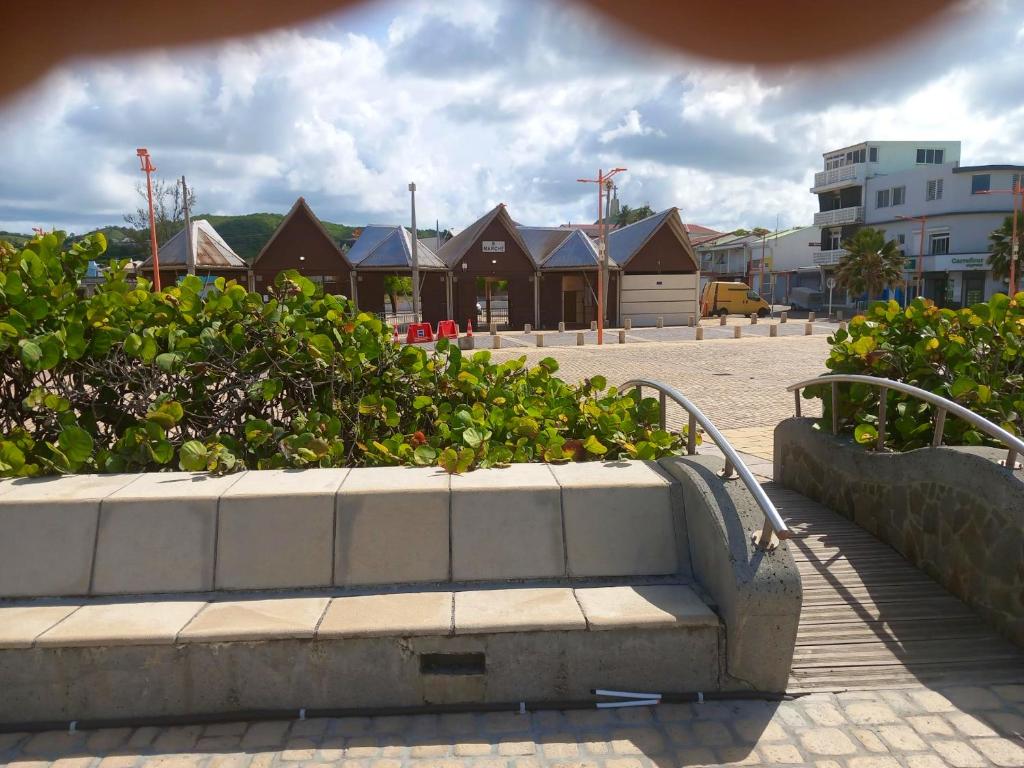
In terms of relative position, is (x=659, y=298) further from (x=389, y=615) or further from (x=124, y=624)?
(x=124, y=624)

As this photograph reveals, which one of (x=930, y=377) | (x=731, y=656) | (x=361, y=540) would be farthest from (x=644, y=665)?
(x=930, y=377)

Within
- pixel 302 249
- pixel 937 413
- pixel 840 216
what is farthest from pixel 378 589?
pixel 840 216

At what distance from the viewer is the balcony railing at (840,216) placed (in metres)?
54.4

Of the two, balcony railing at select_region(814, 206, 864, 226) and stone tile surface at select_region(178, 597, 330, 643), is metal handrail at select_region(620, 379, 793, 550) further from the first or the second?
balcony railing at select_region(814, 206, 864, 226)

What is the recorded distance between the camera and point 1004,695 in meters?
3.34

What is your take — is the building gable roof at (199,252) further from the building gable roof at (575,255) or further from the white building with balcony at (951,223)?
the white building with balcony at (951,223)

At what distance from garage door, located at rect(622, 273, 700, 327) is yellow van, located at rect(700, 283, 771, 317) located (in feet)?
22.1

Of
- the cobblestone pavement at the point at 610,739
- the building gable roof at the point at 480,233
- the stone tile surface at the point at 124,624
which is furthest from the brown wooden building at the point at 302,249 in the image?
the cobblestone pavement at the point at 610,739

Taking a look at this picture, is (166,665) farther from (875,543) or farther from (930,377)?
(930,377)

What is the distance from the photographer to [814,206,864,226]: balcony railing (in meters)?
54.4

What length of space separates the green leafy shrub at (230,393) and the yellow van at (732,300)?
43.7m

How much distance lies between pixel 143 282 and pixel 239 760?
365cm

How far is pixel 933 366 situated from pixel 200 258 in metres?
33.6

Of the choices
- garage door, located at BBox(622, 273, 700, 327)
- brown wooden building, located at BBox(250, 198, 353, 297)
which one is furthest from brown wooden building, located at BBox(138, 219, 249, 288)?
garage door, located at BBox(622, 273, 700, 327)
